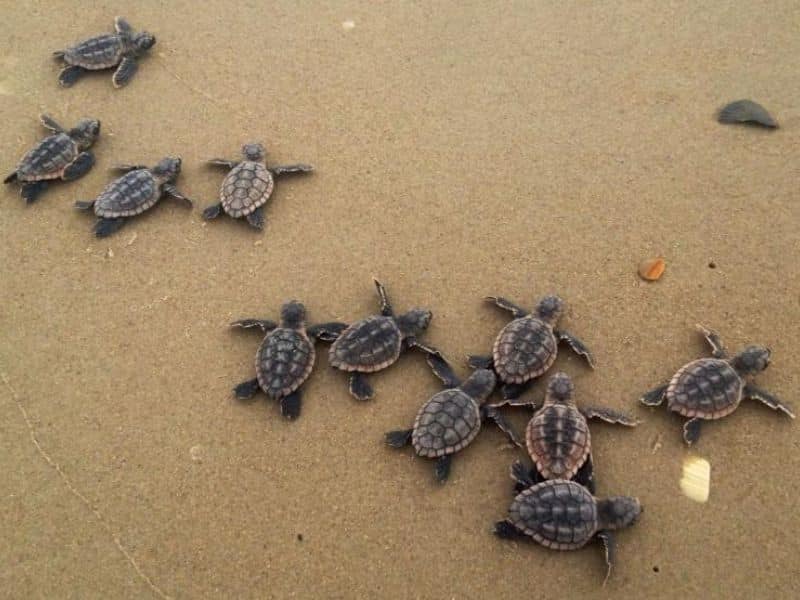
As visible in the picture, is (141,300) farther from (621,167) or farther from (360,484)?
(621,167)

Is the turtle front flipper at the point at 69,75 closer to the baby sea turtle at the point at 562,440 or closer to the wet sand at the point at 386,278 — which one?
the wet sand at the point at 386,278

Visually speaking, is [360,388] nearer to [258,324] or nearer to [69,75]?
[258,324]

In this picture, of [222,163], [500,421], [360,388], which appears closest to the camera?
[500,421]

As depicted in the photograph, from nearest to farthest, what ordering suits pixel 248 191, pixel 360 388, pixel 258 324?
pixel 360 388
pixel 258 324
pixel 248 191

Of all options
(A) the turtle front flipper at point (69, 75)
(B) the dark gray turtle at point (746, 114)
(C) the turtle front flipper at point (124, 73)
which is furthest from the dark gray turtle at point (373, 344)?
(A) the turtle front flipper at point (69, 75)

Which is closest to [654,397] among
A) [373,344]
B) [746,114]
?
[373,344]

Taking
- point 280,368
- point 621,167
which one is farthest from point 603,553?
point 621,167
